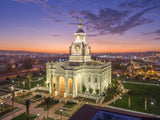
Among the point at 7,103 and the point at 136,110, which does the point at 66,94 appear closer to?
the point at 7,103

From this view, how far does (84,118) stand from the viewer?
18.4 meters

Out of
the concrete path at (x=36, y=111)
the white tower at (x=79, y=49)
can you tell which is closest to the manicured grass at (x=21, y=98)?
the concrete path at (x=36, y=111)

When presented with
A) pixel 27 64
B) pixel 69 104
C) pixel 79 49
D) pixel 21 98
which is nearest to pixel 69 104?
pixel 69 104

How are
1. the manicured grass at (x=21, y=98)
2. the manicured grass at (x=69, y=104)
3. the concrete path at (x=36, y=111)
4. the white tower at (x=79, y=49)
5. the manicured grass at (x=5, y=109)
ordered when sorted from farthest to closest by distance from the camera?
the white tower at (x=79, y=49)
the manicured grass at (x=21, y=98)
the manicured grass at (x=69, y=104)
the manicured grass at (x=5, y=109)
the concrete path at (x=36, y=111)

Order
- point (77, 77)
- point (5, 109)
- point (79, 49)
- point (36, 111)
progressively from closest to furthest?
point (36, 111) → point (5, 109) → point (77, 77) → point (79, 49)

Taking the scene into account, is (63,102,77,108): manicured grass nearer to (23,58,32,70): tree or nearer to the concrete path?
the concrete path

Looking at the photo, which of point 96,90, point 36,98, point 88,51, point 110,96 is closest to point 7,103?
point 36,98

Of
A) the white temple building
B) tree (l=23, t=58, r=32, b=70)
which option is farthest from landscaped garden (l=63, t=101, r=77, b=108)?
tree (l=23, t=58, r=32, b=70)

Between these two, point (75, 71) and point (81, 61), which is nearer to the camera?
point (75, 71)

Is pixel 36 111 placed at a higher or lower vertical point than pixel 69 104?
lower

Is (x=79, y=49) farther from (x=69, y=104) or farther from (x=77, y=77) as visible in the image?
(x=69, y=104)

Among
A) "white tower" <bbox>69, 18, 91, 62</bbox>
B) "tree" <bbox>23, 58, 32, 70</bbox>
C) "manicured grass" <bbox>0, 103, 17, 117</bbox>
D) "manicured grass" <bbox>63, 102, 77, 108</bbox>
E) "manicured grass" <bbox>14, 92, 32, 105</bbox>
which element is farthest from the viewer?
"tree" <bbox>23, 58, 32, 70</bbox>

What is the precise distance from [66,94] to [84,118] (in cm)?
2490

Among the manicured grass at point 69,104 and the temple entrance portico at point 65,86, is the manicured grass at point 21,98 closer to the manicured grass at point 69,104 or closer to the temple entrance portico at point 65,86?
the temple entrance portico at point 65,86
